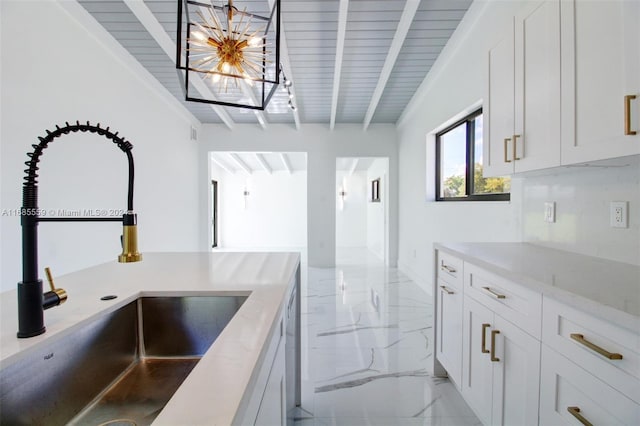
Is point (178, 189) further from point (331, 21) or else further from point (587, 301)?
point (587, 301)

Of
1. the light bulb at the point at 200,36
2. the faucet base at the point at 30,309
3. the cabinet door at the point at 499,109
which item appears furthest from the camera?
the light bulb at the point at 200,36

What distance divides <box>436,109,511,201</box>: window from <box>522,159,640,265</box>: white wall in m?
0.53

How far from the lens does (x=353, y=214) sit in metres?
9.82

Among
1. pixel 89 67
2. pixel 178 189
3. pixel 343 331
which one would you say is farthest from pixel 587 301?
pixel 178 189

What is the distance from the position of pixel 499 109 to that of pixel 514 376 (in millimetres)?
1524

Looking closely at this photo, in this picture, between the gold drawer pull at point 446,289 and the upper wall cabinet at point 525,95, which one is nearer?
the upper wall cabinet at point 525,95

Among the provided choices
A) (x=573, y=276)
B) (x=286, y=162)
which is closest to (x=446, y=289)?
(x=573, y=276)

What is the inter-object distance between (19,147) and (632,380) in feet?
11.2

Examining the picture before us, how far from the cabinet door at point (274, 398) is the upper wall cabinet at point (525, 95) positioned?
1.54m

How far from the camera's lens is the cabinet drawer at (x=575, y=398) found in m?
0.82

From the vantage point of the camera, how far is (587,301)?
888mm

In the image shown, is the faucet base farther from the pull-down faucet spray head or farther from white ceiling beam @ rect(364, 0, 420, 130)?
white ceiling beam @ rect(364, 0, 420, 130)

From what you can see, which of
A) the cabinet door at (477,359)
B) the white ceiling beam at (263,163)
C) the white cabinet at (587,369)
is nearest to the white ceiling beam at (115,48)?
the white ceiling beam at (263,163)

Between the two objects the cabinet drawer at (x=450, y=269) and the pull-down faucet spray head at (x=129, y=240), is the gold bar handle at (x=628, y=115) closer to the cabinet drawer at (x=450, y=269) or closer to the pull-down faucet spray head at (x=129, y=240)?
the cabinet drawer at (x=450, y=269)
